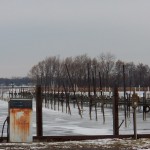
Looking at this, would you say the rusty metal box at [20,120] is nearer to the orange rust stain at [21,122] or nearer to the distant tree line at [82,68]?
the orange rust stain at [21,122]

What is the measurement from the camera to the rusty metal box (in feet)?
36.7

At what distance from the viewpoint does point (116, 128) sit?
43.0ft

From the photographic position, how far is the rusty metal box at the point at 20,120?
1119cm

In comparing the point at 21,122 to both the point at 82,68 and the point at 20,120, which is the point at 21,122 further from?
the point at 82,68

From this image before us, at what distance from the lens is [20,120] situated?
11258 millimetres

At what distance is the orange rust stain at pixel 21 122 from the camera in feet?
36.7

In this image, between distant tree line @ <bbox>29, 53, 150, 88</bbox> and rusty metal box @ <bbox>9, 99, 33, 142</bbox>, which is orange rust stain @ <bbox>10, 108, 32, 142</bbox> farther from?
distant tree line @ <bbox>29, 53, 150, 88</bbox>

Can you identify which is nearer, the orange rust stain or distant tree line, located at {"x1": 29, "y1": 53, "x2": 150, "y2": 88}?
the orange rust stain

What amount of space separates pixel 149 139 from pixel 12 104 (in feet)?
11.3

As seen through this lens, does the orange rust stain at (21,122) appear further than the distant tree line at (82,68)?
No

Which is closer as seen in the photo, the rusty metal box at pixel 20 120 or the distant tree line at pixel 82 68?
the rusty metal box at pixel 20 120

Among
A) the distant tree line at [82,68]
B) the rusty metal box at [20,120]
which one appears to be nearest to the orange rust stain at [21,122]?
the rusty metal box at [20,120]

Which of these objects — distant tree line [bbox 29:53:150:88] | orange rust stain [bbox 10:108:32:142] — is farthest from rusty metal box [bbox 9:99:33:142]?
distant tree line [bbox 29:53:150:88]

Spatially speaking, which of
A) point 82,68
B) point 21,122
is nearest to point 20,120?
point 21,122
